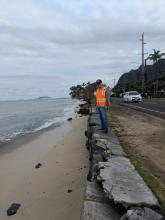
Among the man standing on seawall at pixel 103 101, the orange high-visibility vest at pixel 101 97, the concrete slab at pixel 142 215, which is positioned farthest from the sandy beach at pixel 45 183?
the concrete slab at pixel 142 215

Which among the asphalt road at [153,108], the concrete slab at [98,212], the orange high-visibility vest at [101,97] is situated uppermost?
the orange high-visibility vest at [101,97]

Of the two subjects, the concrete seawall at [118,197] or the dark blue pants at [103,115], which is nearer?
the concrete seawall at [118,197]

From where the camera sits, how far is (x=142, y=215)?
13.1ft

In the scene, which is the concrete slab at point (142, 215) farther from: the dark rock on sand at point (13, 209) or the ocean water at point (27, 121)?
the ocean water at point (27, 121)

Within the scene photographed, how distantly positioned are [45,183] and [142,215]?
5.05 metres

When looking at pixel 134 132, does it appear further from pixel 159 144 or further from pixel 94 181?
pixel 94 181

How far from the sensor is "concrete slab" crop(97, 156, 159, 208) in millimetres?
4551

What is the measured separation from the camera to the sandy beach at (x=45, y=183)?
663 centimetres

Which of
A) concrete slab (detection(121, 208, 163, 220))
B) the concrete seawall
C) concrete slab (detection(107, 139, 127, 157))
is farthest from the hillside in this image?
concrete slab (detection(121, 208, 163, 220))

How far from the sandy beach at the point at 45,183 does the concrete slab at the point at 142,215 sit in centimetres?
218

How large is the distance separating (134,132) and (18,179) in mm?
5916

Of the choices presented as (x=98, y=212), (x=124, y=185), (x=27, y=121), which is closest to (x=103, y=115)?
(x=124, y=185)

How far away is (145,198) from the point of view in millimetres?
4660

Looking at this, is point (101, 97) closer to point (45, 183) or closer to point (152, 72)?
point (45, 183)
